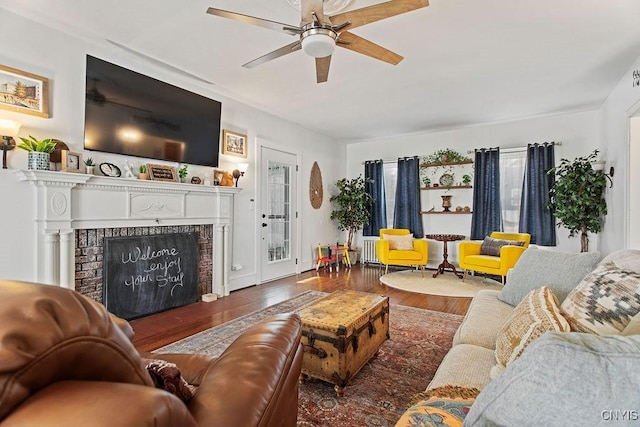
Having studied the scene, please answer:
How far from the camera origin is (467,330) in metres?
1.78

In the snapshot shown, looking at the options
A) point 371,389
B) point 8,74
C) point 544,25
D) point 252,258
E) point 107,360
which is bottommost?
point 371,389

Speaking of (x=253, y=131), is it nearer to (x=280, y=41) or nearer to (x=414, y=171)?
(x=280, y=41)

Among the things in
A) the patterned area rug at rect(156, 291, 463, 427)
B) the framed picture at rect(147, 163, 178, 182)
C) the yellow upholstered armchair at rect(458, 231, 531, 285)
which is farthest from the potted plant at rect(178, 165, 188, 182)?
the yellow upholstered armchair at rect(458, 231, 531, 285)

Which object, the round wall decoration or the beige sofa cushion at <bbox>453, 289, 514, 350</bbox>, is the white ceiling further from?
the beige sofa cushion at <bbox>453, 289, 514, 350</bbox>

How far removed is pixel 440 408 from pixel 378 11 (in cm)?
206

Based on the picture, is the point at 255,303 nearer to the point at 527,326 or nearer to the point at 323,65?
the point at 323,65

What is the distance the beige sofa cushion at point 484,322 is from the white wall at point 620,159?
7.53 ft

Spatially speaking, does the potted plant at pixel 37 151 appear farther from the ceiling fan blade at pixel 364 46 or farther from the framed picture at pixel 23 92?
the ceiling fan blade at pixel 364 46

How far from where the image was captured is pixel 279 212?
5340 mm

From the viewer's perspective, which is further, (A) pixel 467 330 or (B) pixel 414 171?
(B) pixel 414 171

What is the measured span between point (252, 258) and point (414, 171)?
3.52 m

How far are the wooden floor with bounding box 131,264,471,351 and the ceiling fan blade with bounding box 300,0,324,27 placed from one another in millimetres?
2694

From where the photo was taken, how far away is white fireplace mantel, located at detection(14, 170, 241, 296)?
2672mm

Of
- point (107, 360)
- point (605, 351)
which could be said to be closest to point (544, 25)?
point (605, 351)
